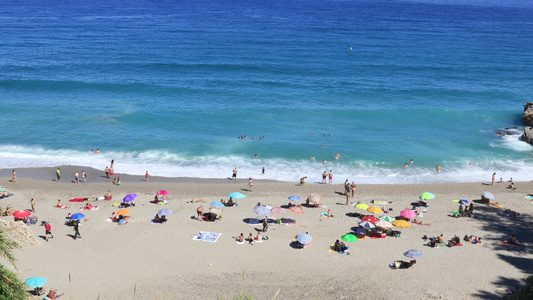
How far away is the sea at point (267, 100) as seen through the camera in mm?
35844

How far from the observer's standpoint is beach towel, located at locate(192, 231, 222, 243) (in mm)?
22281

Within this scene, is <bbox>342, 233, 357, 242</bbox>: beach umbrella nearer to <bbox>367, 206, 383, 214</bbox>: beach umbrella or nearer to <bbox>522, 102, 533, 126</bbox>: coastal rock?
<bbox>367, 206, 383, 214</bbox>: beach umbrella

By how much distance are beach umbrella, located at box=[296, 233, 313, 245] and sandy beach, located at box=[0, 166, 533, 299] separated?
1.61 ft

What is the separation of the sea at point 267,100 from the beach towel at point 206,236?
413 inches

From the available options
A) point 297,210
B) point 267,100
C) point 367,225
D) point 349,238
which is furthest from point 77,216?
point 267,100

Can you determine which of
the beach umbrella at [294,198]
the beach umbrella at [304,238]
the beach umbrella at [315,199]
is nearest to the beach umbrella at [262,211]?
the beach umbrella at [294,198]

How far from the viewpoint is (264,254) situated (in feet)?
69.4

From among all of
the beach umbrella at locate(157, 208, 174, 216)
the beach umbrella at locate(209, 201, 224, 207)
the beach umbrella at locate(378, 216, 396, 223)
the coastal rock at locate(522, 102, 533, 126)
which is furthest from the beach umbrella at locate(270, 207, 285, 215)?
the coastal rock at locate(522, 102, 533, 126)

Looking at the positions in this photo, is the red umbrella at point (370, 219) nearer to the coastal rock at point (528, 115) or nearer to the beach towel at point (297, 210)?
the beach towel at point (297, 210)

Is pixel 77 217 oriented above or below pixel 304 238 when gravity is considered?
below

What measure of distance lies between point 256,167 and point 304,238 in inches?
538

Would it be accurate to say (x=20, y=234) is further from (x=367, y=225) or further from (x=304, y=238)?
(x=367, y=225)

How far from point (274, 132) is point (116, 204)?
60.7ft

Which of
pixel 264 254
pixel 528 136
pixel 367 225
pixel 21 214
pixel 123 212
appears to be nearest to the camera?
pixel 264 254
